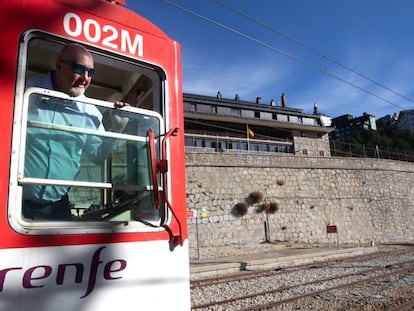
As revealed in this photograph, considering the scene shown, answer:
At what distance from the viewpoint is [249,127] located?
3806cm

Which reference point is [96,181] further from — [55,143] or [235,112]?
[235,112]

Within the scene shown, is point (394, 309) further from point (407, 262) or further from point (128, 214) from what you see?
point (407, 262)

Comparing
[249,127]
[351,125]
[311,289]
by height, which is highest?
[351,125]

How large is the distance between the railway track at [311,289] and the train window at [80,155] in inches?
242

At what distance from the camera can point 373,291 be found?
Answer: 880cm

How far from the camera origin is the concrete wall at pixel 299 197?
22391 millimetres

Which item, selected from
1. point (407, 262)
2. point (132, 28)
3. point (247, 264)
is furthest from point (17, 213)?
point (407, 262)

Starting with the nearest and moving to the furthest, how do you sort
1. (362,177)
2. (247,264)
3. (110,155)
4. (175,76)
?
1. (110,155)
2. (175,76)
3. (247,264)
4. (362,177)

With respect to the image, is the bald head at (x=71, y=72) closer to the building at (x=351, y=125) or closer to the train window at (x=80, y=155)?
the train window at (x=80, y=155)

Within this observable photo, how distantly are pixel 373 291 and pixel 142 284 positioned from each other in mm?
8395

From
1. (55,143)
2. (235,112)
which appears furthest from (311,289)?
(235,112)

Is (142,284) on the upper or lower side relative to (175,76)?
lower

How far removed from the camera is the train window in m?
1.76

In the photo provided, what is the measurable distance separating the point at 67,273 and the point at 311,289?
8.76 metres
